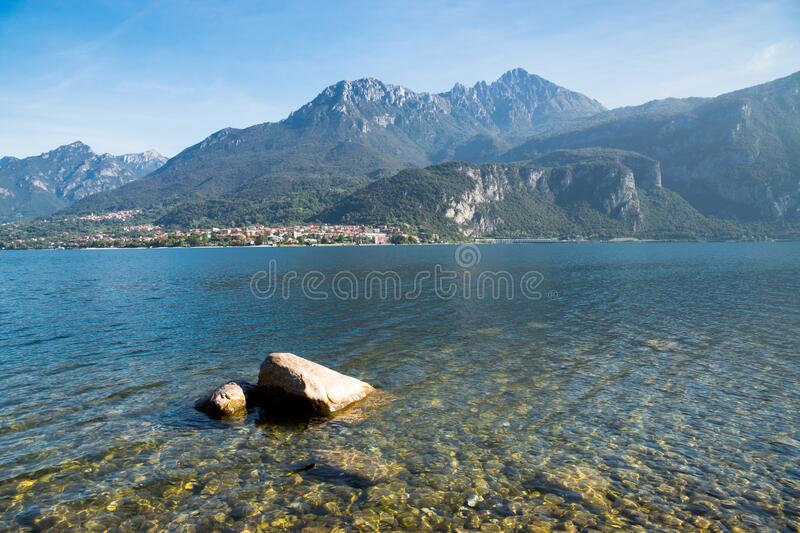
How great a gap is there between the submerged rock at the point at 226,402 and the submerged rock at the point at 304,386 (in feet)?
3.19

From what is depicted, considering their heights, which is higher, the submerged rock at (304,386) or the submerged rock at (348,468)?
the submerged rock at (304,386)

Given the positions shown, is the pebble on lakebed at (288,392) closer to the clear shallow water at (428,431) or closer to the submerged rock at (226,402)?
the submerged rock at (226,402)

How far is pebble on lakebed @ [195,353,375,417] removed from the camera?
1712cm

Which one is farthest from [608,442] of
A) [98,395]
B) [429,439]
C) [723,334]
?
[723,334]

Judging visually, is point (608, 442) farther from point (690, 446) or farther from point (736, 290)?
point (736, 290)

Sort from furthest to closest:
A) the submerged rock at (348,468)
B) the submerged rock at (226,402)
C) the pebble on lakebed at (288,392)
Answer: the pebble on lakebed at (288,392) < the submerged rock at (226,402) < the submerged rock at (348,468)

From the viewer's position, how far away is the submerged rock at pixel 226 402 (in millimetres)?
16859

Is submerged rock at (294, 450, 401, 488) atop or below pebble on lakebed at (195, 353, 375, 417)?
below

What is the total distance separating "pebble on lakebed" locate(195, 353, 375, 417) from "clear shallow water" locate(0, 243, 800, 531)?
746mm

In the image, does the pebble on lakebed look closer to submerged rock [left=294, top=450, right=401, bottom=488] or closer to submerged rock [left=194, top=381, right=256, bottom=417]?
submerged rock [left=194, top=381, right=256, bottom=417]

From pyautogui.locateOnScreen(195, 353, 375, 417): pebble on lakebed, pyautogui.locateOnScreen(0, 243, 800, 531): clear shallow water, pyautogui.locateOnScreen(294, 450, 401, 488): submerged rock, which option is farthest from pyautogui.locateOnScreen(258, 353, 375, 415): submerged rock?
pyautogui.locateOnScreen(294, 450, 401, 488): submerged rock

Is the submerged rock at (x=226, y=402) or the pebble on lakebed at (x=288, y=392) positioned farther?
the pebble on lakebed at (x=288, y=392)

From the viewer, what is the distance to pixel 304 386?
17203 millimetres

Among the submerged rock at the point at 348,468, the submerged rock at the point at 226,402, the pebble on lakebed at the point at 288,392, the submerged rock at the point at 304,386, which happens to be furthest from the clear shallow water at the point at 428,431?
the submerged rock at the point at 304,386
